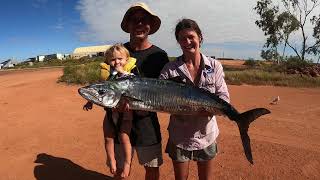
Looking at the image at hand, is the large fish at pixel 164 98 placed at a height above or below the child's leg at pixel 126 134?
above

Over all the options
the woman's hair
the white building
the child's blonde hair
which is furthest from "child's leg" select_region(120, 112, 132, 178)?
the white building

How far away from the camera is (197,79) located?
13.9ft

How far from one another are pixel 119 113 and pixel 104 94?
0.51 metres

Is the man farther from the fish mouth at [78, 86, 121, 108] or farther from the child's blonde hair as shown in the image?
the fish mouth at [78, 86, 121, 108]

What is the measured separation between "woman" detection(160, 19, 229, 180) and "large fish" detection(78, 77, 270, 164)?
114 millimetres

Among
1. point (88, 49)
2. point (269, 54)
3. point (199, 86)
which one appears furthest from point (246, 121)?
point (88, 49)

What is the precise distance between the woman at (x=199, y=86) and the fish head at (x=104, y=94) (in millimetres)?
535

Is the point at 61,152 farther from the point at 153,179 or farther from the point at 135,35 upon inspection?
the point at 135,35

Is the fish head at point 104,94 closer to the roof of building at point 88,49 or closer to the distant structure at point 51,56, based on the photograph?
the roof of building at point 88,49

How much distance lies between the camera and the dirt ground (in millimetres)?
6695

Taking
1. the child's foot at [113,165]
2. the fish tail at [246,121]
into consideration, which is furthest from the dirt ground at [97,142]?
the fish tail at [246,121]

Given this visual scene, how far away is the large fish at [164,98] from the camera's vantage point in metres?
3.96

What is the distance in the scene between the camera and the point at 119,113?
4.42 m

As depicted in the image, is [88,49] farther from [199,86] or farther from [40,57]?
[199,86]
